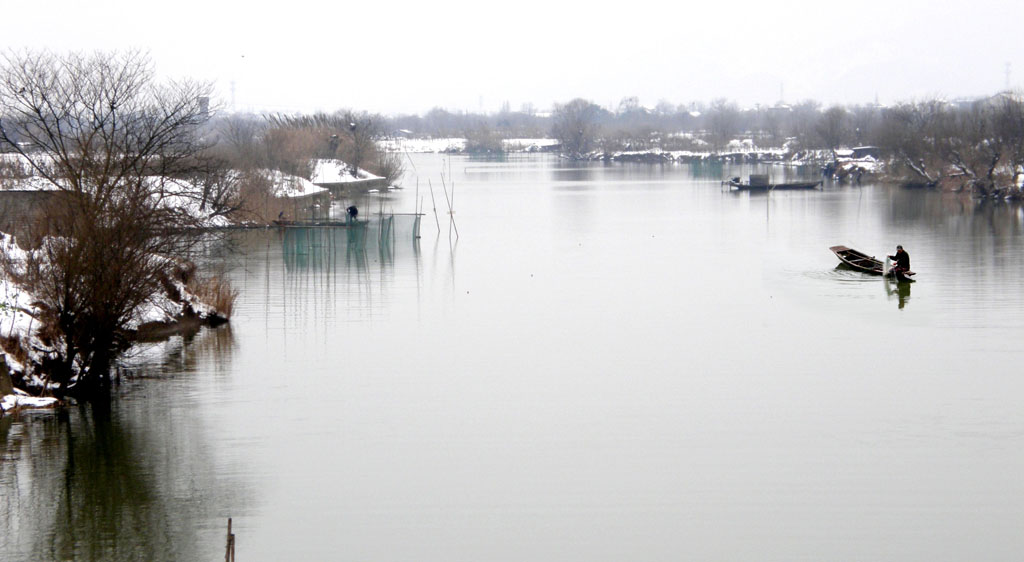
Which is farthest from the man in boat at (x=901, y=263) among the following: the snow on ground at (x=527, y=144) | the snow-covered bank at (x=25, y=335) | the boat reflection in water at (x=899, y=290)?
the snow on ground at (x=527, y=144)

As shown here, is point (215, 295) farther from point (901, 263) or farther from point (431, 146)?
point (431, 146)

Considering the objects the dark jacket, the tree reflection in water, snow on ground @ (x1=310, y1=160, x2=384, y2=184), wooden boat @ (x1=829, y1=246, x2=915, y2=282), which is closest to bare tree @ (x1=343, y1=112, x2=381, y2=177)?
snow on ground @ (x1=310, y1=160, x2=384, y2=184)

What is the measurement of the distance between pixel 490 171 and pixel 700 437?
91.7m

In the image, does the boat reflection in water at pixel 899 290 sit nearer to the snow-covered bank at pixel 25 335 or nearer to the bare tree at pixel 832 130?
the snow-covered bank at pixel 25 335

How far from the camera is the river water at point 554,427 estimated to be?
41.1 feet

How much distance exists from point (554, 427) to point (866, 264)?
61.2ft

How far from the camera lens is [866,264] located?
107 feet

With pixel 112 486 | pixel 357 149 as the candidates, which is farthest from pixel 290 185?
pixel 112 486

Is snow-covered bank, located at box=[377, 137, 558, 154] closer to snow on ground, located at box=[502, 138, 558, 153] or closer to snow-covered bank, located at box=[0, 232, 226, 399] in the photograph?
snow on ground, located at box=[502, 138, 558, 153]

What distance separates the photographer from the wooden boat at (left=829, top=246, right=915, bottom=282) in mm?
30627

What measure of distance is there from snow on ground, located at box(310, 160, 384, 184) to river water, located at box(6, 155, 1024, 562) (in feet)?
111

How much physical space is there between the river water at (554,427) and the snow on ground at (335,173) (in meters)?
34.0

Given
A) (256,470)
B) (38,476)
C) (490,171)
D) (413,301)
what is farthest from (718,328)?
(490,171)

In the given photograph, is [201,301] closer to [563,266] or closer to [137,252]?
[137,252]
